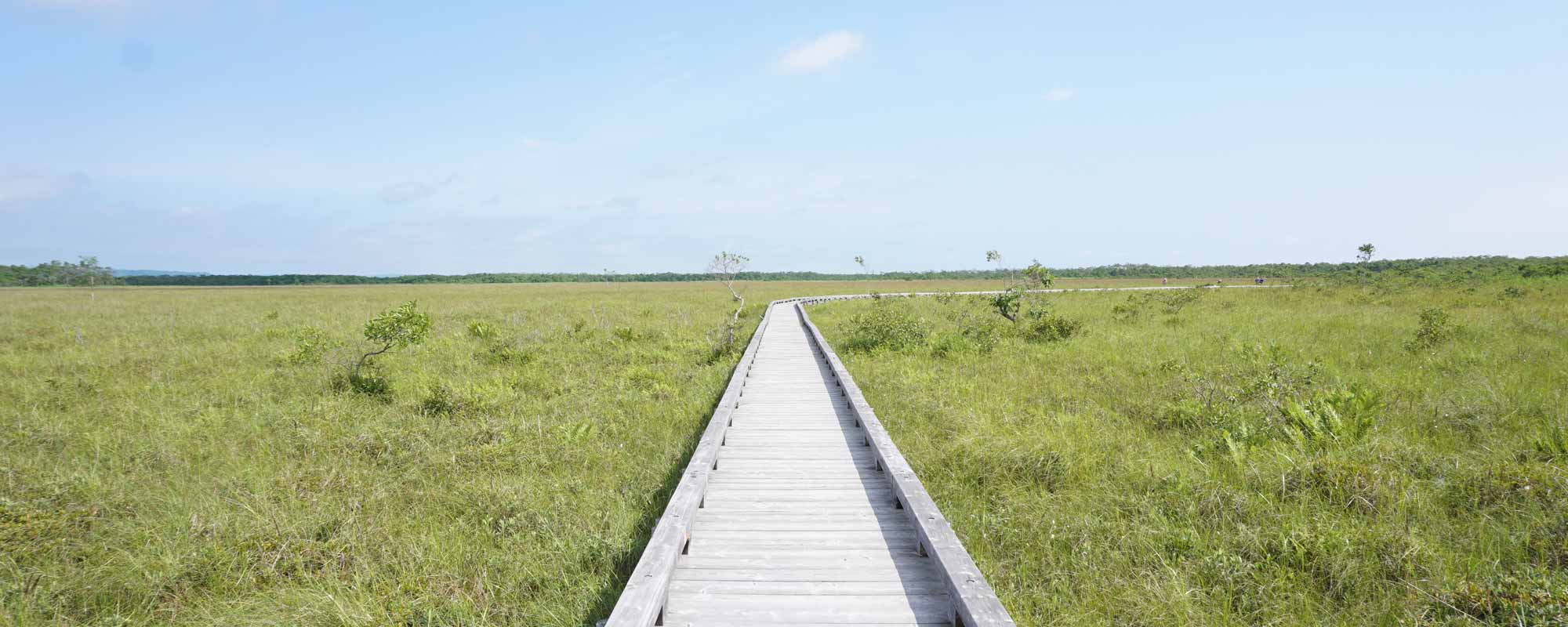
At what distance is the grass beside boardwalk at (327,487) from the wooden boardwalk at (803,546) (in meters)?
0.66

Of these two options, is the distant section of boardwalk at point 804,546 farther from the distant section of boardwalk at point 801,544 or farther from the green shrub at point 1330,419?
the green shrub at point 1330,419

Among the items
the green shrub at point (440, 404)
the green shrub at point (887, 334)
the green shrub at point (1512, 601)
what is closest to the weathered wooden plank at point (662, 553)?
the green shrub at point (1512, 601)

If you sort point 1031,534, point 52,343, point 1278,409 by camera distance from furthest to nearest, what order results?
point 52,343 → point 1278,409 → point 1031,534

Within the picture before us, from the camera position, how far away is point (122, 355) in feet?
45.4

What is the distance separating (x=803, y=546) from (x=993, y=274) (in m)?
126

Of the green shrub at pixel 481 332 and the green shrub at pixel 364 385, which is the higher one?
the green shrub at pixel 481 332

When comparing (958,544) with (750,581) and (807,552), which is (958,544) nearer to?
(807,552)

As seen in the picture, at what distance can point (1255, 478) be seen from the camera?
5.65 m

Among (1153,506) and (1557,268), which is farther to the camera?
(1557,268)

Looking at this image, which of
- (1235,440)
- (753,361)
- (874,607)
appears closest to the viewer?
(874,607)

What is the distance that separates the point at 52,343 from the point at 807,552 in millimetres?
23195

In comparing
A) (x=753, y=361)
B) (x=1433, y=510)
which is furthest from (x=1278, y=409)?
(x=753, y=361)

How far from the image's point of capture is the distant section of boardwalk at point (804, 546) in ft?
10.7

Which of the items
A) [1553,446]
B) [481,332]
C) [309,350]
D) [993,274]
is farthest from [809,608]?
[993,274]
